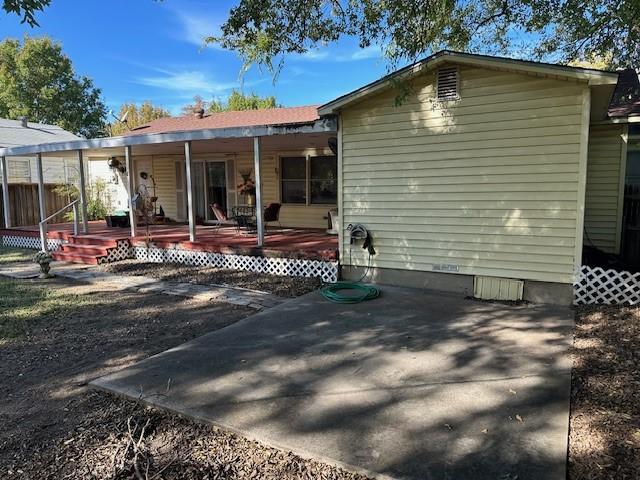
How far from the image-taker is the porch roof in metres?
7.47

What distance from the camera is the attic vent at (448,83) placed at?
6273mm

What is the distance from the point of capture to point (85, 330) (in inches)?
208

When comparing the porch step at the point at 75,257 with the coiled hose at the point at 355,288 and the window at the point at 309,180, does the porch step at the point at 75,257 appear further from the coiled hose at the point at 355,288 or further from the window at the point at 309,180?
the coiled hose at the point at 355,288

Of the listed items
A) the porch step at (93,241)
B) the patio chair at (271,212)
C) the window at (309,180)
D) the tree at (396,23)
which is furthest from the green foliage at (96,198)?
the tree at (396,23)

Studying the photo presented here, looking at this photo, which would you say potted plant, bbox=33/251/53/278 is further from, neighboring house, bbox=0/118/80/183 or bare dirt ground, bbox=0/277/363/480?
neighboring house, bbox=0/118/80/183

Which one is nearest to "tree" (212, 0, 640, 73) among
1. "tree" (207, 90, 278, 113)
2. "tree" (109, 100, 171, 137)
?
"tree" (207, 90, 278, 113)

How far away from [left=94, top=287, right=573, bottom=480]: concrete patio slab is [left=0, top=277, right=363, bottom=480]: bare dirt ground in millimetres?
152

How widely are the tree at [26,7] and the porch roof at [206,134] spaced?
15.1 ft

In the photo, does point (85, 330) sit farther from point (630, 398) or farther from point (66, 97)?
point (66, 97)

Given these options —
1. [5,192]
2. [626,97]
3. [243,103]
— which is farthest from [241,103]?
[626,97]

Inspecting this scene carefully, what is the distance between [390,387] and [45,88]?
34450 mm

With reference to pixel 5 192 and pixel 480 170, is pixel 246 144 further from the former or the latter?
pixel 5 192

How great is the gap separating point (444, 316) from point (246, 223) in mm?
5928

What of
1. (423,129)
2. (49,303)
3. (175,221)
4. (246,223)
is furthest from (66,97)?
(423,129)
